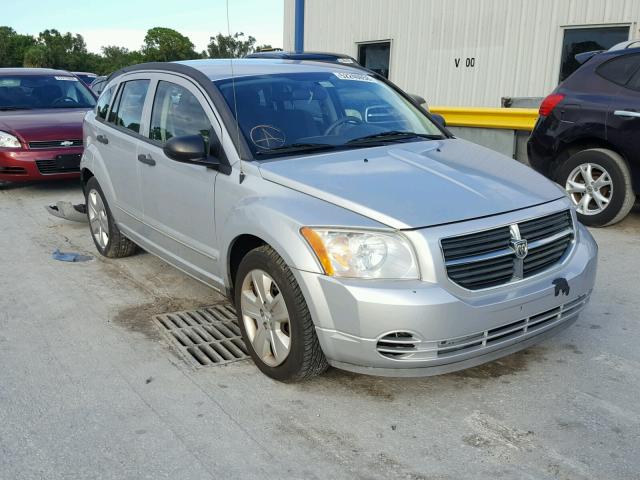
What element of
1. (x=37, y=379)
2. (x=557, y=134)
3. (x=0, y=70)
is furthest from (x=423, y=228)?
(x=0, y=70)

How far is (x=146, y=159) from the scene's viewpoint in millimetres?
4613

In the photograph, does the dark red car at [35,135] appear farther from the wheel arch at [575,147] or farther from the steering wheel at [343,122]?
the wheel arch at [575,147]

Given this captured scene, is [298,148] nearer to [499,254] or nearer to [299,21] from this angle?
[499,254]

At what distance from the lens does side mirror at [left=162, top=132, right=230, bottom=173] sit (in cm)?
377

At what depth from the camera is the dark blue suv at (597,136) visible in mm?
6258

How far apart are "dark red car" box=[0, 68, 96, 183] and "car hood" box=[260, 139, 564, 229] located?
5899 millimetres

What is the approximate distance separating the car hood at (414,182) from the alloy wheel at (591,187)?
9.68 ft

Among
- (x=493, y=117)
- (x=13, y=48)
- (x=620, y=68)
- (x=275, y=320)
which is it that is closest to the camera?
(x=275, y=320)

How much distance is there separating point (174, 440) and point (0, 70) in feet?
29.5

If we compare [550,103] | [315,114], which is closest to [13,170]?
[315,114]

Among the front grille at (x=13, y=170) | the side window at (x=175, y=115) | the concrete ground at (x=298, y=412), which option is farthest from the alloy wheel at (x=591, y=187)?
the front grille at (x=13, y=170)

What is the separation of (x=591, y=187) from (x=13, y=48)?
333ft

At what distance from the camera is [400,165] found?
3.60m

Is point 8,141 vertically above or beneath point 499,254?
beneath
